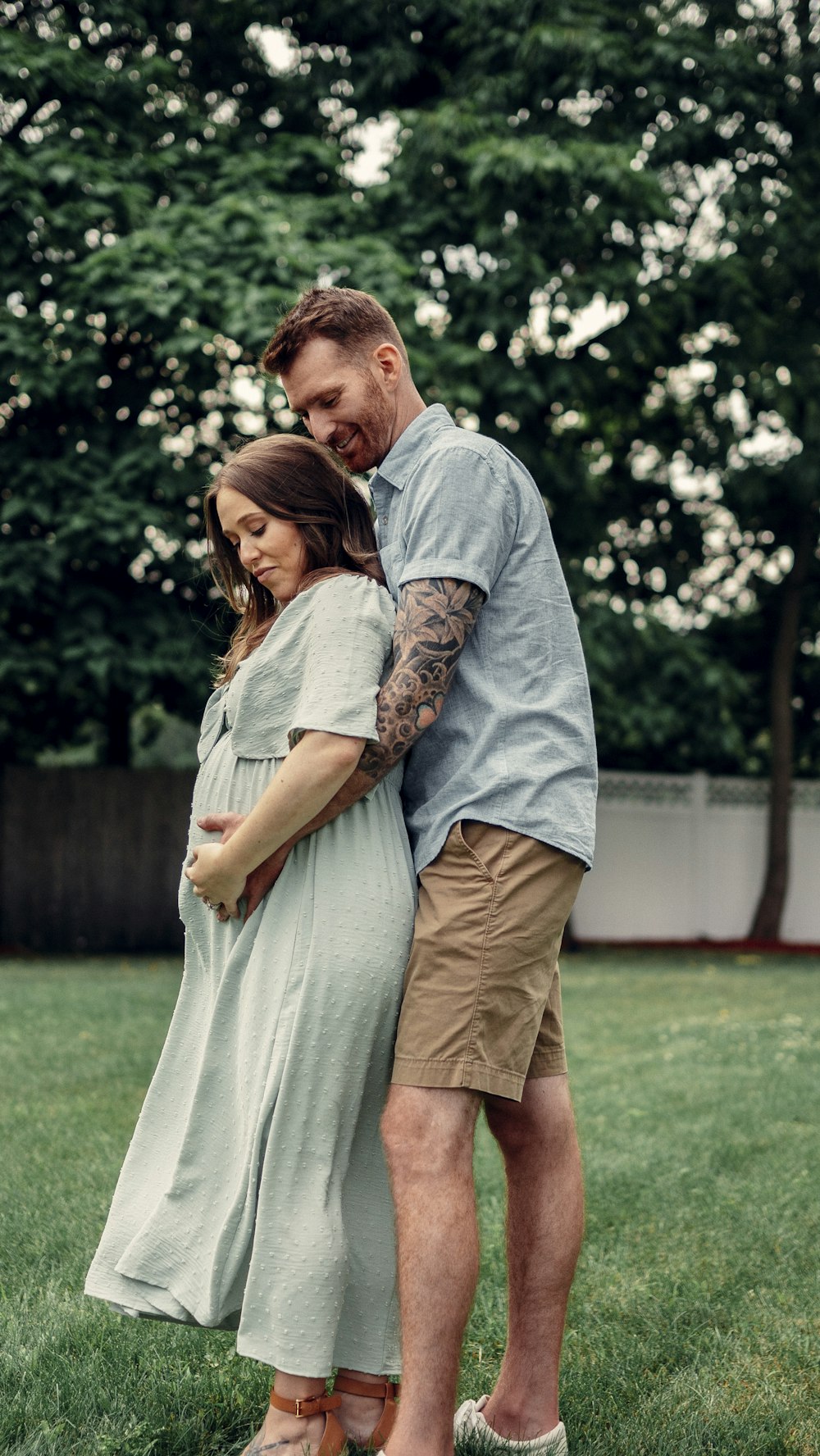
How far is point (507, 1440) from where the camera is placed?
236 cm

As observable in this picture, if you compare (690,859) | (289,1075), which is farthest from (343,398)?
(690,859)

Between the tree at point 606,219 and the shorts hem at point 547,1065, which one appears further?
the tree at point 606,219

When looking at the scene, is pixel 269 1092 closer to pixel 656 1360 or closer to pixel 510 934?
pixel 510 934

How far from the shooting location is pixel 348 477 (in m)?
2.62

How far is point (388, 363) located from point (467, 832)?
0.89 metres

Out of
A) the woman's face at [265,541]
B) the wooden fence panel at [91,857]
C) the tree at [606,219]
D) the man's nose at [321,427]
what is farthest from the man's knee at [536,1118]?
the wooden fence panel at [91,857]

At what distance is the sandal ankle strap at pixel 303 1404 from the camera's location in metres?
2.16

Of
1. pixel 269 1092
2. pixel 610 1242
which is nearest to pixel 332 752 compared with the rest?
pixel 269 1092

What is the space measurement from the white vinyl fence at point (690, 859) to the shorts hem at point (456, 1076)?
15038mm

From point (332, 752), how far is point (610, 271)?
34.1ft

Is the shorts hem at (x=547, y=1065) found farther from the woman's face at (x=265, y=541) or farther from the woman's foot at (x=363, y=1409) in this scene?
the woman's face at (x=265, y=541)

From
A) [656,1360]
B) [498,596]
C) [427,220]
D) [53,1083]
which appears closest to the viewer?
[498,596]

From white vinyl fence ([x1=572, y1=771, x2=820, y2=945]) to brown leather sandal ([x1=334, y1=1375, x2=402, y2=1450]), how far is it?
14.9 m

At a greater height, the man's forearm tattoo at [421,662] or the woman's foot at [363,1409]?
the man's forearm tattoo at [421,662]
